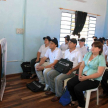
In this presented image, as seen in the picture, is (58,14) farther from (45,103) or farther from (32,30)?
(45,103)

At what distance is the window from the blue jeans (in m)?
1.99

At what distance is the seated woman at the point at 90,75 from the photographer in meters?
2.04

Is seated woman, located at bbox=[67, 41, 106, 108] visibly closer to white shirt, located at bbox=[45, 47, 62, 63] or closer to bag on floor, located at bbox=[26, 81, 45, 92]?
white shirt, located at bbox=[45, 47, 62, 63]

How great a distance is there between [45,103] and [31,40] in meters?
1.94

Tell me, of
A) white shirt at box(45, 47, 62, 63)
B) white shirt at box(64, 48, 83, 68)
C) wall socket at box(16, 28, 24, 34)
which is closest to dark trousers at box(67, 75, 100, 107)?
white shirt at box(64, 48, 83, 68)

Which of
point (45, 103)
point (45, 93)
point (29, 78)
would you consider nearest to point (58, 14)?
point (29, 78)

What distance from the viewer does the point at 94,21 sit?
201 inches

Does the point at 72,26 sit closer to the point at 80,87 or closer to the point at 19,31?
the point at 19,31

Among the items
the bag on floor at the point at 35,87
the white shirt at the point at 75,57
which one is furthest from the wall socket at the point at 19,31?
the white shirt at the point at 75,57

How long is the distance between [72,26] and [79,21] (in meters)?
0.31

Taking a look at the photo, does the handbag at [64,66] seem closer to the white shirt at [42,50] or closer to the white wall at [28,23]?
the white shirt at [42,50]

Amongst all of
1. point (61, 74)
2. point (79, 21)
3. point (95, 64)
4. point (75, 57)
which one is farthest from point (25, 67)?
point (79, 21)

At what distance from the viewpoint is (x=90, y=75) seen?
207 centimetres

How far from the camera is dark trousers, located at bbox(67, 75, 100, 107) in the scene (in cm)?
204
